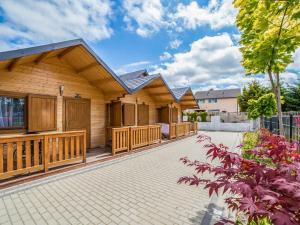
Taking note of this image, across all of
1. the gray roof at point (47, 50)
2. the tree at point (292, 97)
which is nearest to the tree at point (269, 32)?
the gray roof at point (47, 50)

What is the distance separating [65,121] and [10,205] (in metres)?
3.84

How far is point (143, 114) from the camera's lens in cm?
1062

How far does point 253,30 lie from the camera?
400 cm

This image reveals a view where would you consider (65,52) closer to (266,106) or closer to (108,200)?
(108,200)

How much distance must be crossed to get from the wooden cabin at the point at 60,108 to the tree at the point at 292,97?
1784cm

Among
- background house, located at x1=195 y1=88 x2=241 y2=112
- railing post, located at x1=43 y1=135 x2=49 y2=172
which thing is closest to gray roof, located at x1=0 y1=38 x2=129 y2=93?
railing post, located at x1=43 y1=135 x2=49 y2=172

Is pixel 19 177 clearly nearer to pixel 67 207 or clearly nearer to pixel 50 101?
pixel 67 207

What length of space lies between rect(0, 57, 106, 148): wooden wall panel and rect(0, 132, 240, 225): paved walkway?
3.07 meters

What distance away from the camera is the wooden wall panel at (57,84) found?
17.6 feet

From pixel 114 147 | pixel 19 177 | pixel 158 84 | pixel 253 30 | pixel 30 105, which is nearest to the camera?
pixel 253 30

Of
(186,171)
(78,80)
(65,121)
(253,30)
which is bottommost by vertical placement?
(186,171)

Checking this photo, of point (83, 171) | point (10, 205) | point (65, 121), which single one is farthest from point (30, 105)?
point (10, 205)

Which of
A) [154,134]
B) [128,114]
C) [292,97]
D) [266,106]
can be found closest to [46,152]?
[128,114]

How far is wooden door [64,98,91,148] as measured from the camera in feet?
22.1
